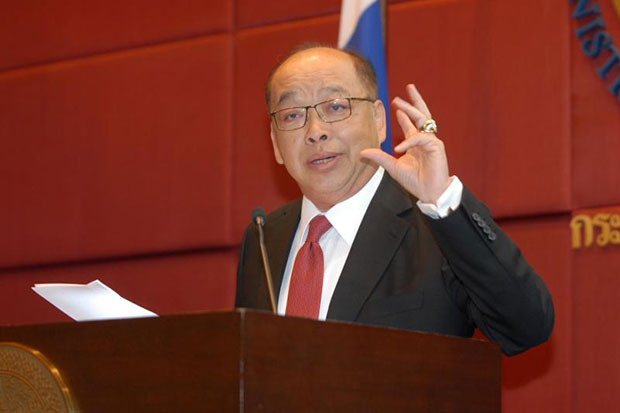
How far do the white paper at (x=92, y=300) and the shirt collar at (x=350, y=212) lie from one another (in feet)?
2.40

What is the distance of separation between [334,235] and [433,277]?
12.9 inches

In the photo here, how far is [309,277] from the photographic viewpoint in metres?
2.31

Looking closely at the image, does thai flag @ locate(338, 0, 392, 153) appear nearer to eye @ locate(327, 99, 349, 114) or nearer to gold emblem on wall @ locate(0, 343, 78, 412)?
eye @ locate(327, 99, 349, 114)

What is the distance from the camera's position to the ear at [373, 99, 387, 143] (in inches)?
104

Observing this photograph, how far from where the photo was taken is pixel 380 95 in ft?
10.0

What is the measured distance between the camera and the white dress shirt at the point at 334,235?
7.61ft

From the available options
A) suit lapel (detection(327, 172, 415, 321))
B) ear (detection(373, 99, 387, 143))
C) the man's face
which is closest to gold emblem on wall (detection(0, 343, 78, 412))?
suit lapel (detection(327, 172, 415, 321))

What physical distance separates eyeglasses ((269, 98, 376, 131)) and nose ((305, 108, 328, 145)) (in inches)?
0.4

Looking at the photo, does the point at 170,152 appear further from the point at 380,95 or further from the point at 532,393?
the point at 532,393

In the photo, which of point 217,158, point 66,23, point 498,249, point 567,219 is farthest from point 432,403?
point 66,23

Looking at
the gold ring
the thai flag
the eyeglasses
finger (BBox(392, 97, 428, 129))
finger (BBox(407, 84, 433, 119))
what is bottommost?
the gold ring

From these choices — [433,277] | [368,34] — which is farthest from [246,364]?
[368,34]

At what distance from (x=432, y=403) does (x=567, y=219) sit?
1.36 m

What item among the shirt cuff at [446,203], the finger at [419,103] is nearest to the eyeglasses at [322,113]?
the finger at [419,103]
